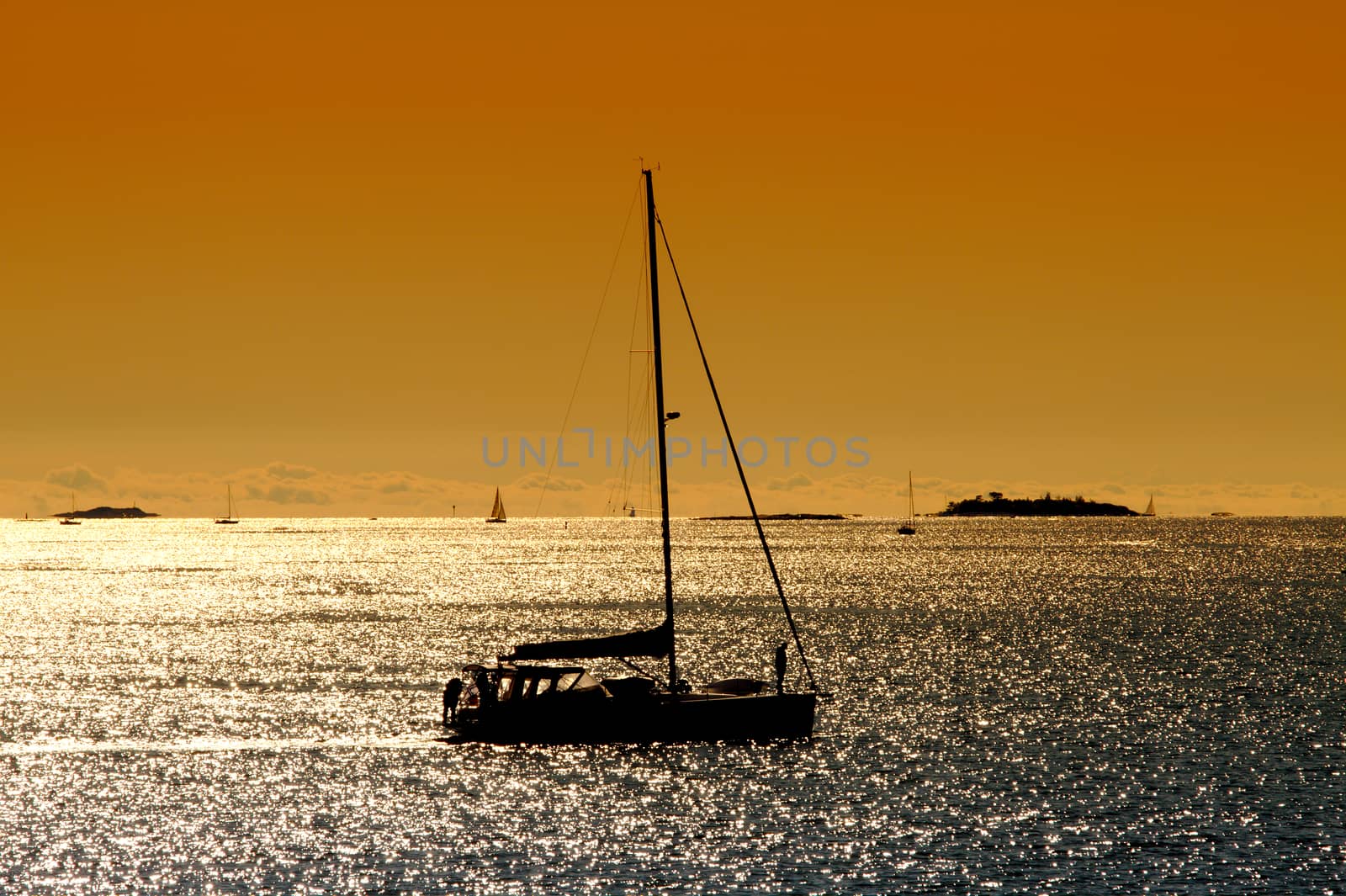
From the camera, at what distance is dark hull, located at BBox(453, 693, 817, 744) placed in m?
58.2

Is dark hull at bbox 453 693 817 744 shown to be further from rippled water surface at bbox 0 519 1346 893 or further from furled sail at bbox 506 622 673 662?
furled sail at bbox 506 622 673 662

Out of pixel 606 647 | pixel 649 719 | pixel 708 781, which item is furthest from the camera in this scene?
pixel 606 647

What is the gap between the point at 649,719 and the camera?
58125mm

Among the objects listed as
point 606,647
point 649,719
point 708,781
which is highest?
point 606,647

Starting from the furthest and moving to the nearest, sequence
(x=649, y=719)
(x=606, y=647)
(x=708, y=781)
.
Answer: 1. (x=606, y=647)
2. (x=649, y=719)
3. (x=708, y=781)

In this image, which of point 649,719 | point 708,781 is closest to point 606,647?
point 649,719

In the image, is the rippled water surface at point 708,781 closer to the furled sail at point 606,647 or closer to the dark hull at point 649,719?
the dark hull at point 649,719

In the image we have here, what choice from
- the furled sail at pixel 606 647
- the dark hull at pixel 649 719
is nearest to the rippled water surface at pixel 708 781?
the dark hull at pixel 649 719

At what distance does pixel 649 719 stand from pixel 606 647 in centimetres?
336

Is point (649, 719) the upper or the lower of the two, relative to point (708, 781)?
upper

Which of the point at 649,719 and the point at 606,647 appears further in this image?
the point at 606,647

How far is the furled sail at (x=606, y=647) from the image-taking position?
59031mm

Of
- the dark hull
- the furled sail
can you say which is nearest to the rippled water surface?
the dark hull

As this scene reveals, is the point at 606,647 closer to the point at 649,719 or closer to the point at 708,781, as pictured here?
the point at 649,719
